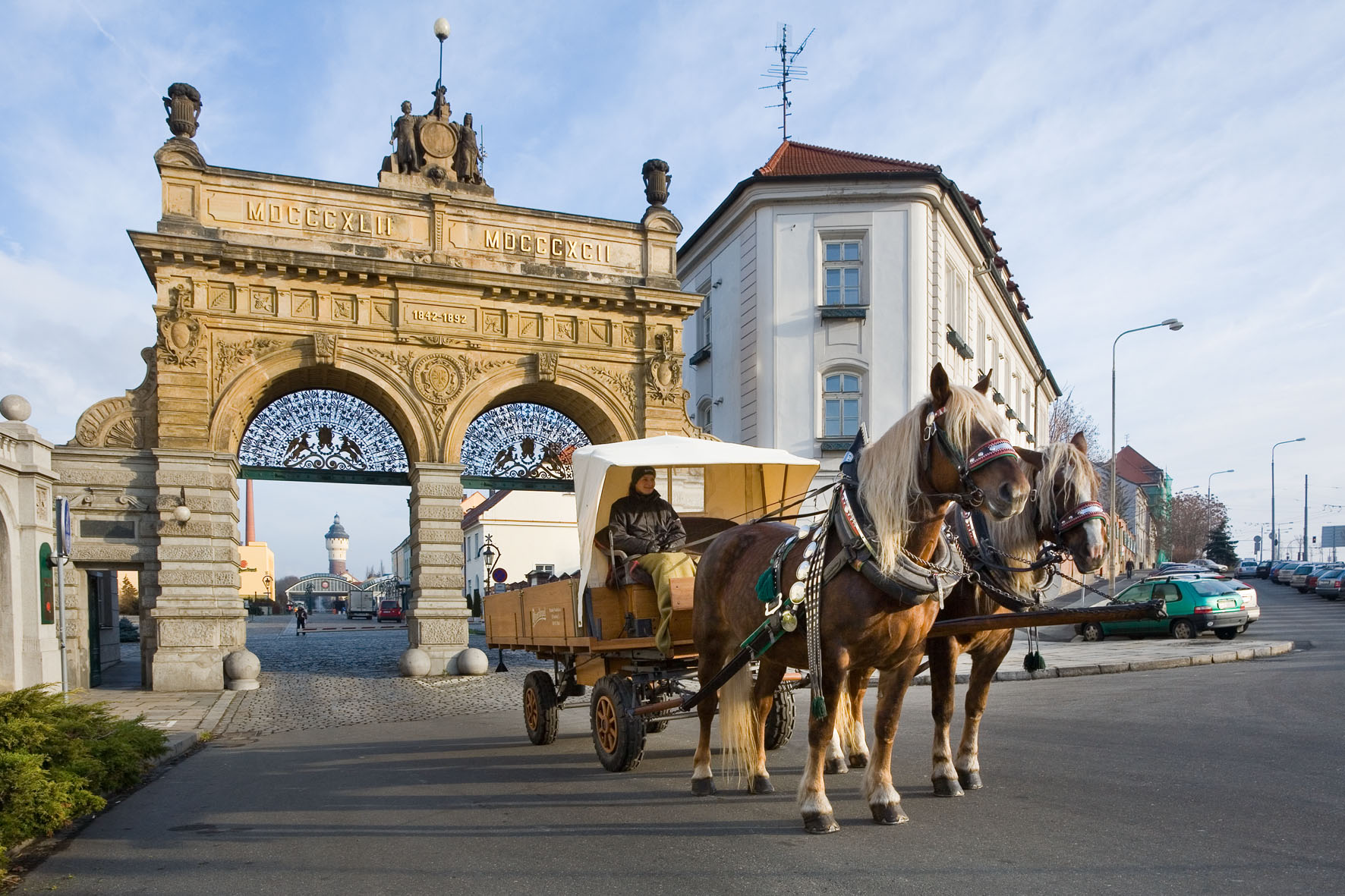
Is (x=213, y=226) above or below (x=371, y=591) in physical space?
above

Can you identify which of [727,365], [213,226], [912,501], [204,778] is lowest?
[204,778]

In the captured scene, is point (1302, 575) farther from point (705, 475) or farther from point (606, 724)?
point (606, 724)

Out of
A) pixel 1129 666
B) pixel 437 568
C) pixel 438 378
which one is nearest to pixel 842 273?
pixel 438 378

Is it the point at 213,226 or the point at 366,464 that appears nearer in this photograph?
the point at 213,226

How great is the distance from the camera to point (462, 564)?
734 inches

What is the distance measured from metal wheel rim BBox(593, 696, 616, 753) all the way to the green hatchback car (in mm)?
15508

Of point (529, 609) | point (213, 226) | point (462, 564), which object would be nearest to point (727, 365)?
point (462, 564)

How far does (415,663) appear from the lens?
17.8 m

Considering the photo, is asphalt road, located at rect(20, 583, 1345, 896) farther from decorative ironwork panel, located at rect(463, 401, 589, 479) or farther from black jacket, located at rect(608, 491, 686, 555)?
decorative ironwork panel, located at rect(463, 401, 589, 479)

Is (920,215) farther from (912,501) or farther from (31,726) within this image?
(31,726)

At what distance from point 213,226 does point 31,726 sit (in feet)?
42.2

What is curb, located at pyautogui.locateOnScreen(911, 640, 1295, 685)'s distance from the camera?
15539mm

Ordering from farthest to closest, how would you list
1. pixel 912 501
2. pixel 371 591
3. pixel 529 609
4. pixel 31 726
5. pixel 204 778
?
pixel 371 591 < pixel 529 609 < pixel 204 778 < pixel 31 726 < pixel 912 501

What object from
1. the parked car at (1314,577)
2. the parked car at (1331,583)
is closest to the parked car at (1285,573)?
the parked car at (1314,577)
